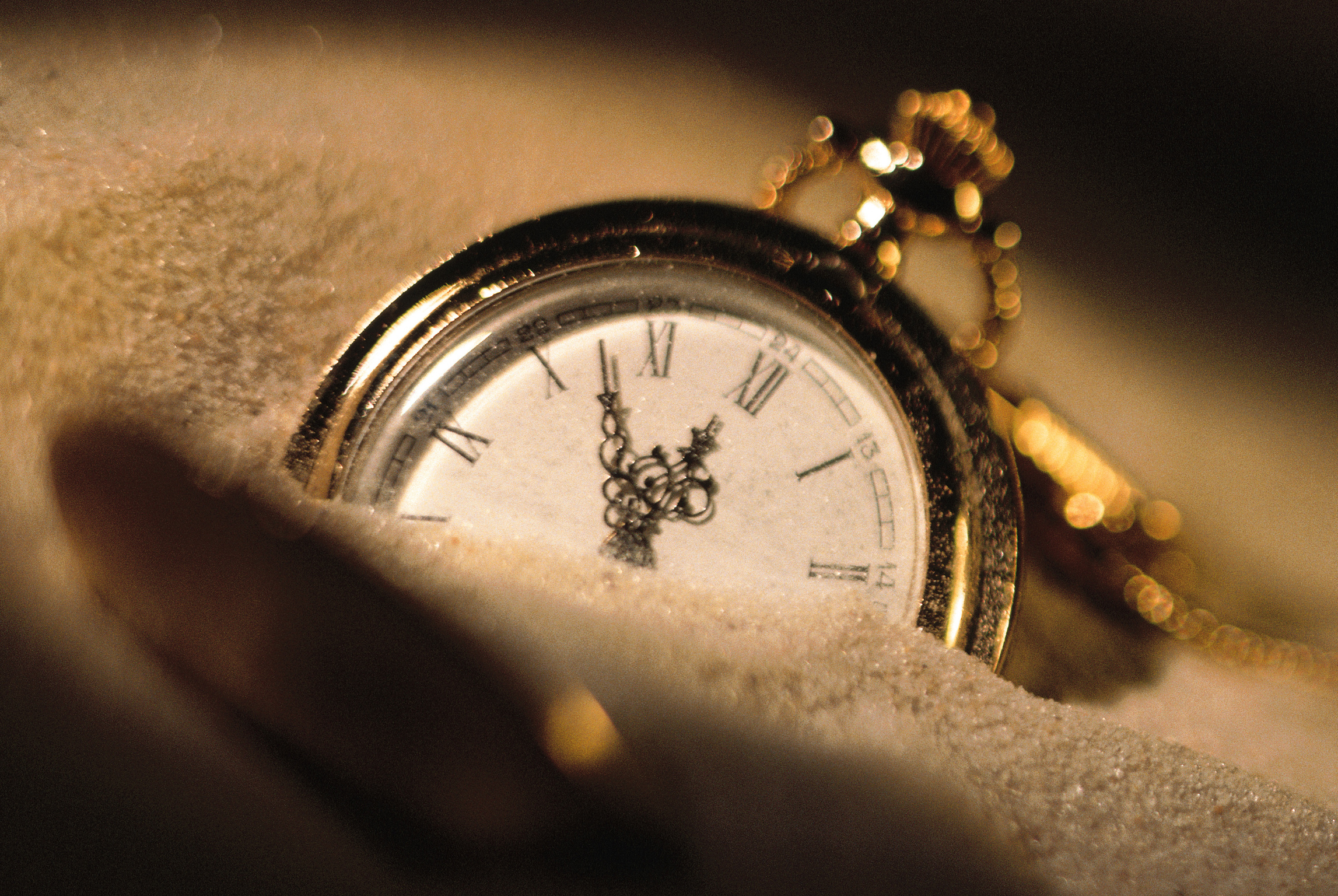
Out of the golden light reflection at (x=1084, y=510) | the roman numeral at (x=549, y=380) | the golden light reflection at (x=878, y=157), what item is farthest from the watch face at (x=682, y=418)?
the golden light reflection at (x=1084, y=510)

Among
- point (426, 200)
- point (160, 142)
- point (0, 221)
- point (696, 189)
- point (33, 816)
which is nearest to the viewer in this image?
point (33, 816)

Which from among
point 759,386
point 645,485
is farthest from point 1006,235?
point 645,485

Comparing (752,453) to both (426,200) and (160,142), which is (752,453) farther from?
(160,142)

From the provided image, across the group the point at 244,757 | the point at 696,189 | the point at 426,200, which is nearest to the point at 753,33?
the point at 696,189

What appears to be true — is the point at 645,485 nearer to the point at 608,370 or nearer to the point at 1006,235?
the point at 608,370

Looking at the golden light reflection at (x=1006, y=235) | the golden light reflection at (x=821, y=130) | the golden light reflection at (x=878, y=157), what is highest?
the golden light reflection at (x=1006, y=235)

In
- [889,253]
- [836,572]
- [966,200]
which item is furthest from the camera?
[966,200]

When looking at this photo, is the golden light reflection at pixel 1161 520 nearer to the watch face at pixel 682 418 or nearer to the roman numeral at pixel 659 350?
the watch face at pixel 682 418
